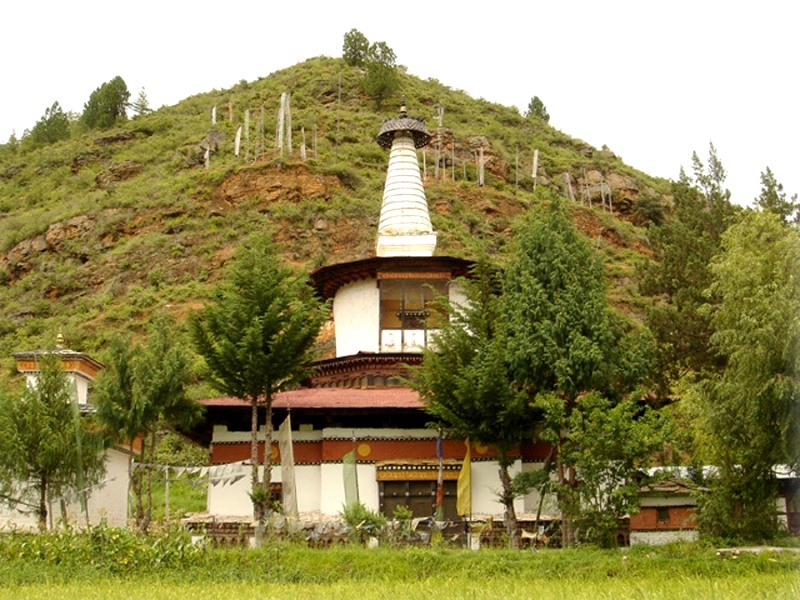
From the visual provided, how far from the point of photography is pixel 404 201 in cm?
3375

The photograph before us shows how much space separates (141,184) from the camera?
75375 mm

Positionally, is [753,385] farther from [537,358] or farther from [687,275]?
[687,275]

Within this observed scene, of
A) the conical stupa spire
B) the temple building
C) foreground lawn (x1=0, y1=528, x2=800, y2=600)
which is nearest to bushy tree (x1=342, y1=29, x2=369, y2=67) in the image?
the conical stupa spire

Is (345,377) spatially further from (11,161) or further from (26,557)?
(11,161)

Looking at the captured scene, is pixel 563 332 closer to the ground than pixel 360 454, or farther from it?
farther from it

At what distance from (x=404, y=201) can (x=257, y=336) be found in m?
14.7

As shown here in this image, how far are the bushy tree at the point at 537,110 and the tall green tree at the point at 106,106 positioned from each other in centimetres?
4170

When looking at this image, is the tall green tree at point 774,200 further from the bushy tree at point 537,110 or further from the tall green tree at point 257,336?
the bushy tree at point 537,110

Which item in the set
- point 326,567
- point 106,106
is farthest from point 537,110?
point 326,567

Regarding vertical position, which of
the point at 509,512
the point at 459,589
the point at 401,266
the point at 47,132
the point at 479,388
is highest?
the point at 47,132

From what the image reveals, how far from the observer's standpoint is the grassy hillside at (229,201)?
59.8m

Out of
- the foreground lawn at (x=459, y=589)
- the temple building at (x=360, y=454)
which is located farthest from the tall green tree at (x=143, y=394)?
the foreground lawn at (x=459, y=589)

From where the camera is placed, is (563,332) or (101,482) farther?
(101,482)

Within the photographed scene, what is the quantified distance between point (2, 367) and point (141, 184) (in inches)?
1165
